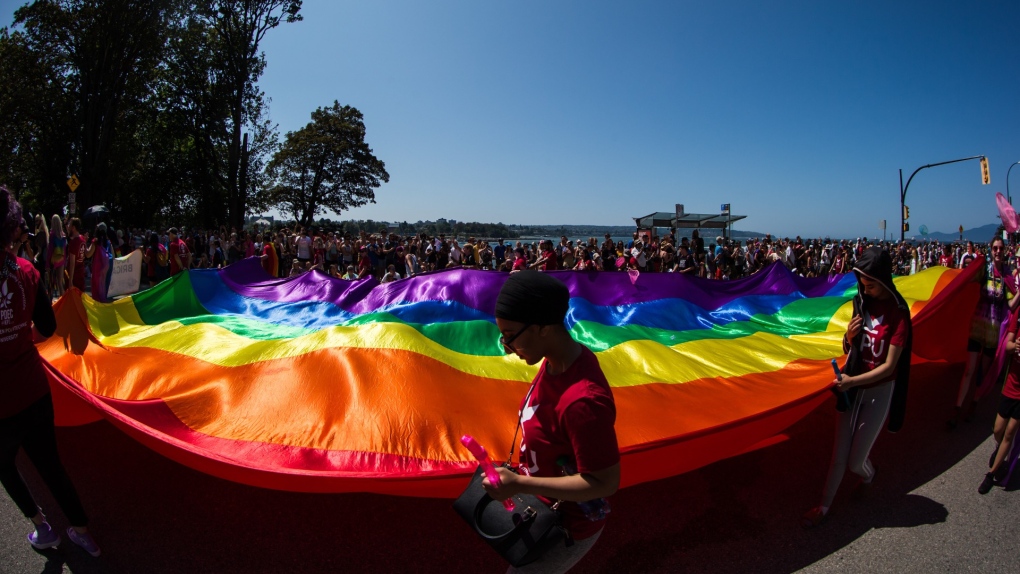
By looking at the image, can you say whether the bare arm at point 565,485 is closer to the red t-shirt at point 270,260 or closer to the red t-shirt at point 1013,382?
the red t-shirt at point 1013,382

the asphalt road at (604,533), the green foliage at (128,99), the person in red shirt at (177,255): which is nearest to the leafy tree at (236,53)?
the green foliage at (128,99)

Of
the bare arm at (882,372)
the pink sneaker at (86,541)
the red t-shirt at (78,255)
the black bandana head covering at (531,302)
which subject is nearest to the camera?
the black bandana head covering at (531,302)

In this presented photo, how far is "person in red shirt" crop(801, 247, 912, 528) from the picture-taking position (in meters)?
2.95

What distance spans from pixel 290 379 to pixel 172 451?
0.90 m

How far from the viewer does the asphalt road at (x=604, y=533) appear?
8.89ft

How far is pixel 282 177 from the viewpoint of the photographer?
31.5m

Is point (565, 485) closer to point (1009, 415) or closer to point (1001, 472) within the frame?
point (1009, 415)

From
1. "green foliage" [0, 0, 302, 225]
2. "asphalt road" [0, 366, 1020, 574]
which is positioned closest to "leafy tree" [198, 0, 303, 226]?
"green foliage" [0, 0, 302, 225]

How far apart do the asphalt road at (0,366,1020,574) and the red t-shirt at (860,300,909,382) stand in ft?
3.34

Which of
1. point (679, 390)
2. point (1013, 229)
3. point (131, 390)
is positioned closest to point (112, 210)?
point (131, 390)

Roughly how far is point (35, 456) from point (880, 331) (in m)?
4.80

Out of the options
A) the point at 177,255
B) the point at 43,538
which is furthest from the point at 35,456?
the point at 177,255

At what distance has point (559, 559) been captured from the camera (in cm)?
159

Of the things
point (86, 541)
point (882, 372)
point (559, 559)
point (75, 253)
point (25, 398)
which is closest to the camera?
point (559, 559)
